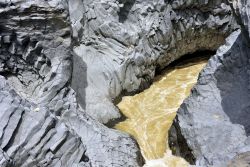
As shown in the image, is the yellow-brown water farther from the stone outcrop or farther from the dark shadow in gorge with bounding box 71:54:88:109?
the dark shadow in gorge with bounding box 71:54:88:109

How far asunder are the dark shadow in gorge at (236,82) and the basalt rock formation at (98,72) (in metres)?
0.02

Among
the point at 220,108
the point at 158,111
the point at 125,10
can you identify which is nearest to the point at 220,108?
the point at 220,108

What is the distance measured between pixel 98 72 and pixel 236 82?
3287 mm

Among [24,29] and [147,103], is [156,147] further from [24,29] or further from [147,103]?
[24,29]

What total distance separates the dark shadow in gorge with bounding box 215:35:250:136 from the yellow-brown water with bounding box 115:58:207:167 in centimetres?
131

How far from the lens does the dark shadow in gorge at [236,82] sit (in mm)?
8641

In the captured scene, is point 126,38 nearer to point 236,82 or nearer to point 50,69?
point 50,69

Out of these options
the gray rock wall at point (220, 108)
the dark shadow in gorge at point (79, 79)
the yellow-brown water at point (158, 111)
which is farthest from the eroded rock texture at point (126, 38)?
the gray rock wall at point (220, 108)

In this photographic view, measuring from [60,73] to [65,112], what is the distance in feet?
2.43

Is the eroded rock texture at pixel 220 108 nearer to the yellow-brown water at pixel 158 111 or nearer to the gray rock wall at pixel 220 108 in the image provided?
the gray rock wall at pixel 220 108

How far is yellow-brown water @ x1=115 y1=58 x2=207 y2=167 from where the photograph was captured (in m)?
9.22

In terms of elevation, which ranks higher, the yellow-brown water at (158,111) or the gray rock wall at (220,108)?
the gray rock wall at (220,108)

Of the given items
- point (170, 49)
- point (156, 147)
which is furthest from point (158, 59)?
point (156, 147)

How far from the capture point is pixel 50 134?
7.20 metres
